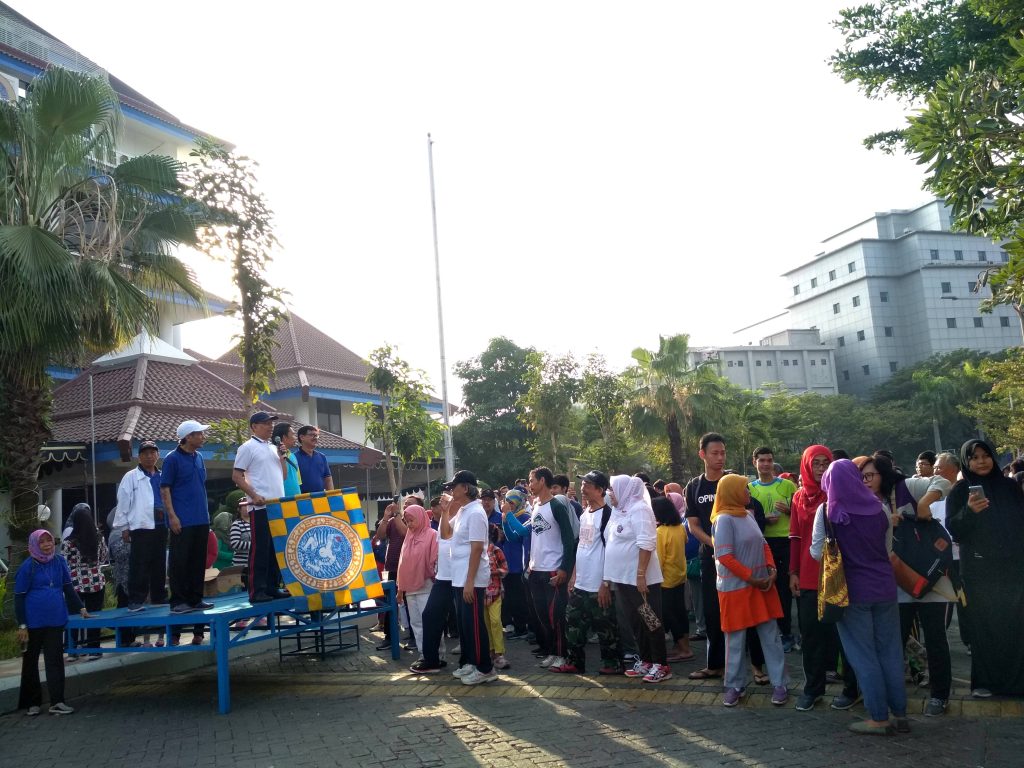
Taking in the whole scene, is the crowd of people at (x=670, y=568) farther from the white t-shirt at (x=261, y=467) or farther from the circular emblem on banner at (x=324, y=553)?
the circular emblem on banner at (x=324, y=553)

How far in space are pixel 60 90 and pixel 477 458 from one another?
33.3 m

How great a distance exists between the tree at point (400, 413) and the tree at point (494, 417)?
20284 mm

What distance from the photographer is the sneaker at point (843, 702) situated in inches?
241

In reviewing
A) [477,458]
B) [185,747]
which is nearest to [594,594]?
[185,747]

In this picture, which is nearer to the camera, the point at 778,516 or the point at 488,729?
the point at 488,729

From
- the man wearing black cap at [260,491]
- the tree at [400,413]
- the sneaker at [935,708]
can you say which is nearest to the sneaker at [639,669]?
the sneaker at [935,708]

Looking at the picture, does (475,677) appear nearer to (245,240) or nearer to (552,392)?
(245,240)

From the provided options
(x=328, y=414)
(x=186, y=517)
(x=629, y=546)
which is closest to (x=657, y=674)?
(x=629, y=546)

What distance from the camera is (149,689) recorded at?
8.78 meters

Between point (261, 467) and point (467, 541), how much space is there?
7.24 ft

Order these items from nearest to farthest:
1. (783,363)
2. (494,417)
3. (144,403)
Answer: (144,403)
(494,417)
(783,363)

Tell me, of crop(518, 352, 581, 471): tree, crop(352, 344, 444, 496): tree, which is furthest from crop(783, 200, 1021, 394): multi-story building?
crop(352, 344, 444, 496): tree

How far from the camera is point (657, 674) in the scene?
7281 mm

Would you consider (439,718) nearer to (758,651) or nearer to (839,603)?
(758,651)
